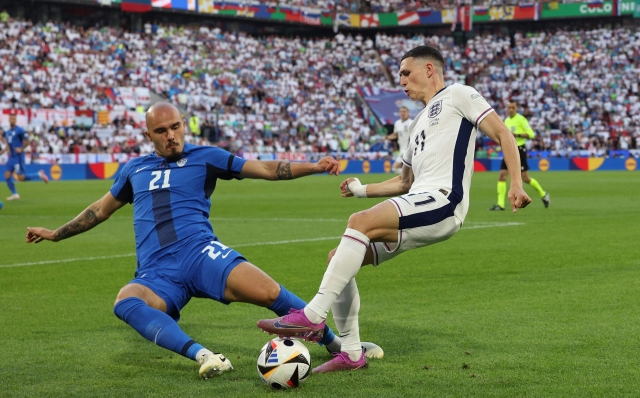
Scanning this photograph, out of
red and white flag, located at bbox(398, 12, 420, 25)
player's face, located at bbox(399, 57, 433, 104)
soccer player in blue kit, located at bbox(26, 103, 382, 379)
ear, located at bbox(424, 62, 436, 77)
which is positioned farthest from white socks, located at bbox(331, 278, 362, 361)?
red and white flag, located at bbox(398, 12, 420, 25)

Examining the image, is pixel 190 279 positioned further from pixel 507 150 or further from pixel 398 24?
pixel 398 24

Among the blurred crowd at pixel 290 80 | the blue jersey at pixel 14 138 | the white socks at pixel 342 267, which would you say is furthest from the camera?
the blurred crowd at pixel 290 80

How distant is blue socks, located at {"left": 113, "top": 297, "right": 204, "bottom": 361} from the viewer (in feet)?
16.0

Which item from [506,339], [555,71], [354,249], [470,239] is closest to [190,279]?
[354,249]

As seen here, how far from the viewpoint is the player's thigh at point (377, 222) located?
4879mm

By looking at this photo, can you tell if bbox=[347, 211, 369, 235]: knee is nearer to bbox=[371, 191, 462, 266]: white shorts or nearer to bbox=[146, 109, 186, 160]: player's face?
bbox=[371, 191, 462, 266]: white shorts

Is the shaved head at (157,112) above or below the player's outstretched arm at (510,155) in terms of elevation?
above

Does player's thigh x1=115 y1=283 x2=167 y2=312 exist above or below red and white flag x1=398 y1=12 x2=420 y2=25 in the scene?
below

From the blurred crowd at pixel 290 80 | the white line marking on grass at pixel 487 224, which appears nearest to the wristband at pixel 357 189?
the white line marking on grass at pixel 487 224

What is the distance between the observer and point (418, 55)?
18.1 feet

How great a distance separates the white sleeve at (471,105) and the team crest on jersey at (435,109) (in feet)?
0.34

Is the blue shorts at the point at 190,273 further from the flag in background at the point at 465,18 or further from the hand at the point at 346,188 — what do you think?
the flag in background at the point at 465,18

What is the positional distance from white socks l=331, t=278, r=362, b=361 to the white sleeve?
125 centimetres

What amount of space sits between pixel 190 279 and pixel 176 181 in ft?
2.32
